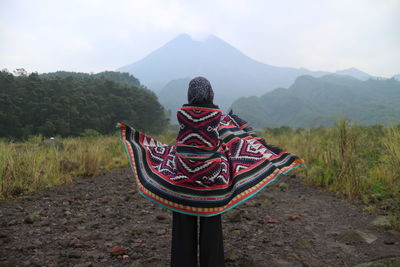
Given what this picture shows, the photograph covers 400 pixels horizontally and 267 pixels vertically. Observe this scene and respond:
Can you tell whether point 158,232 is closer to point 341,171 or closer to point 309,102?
point 341,171

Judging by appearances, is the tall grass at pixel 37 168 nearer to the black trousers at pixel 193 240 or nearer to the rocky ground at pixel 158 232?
the rocky ground at pixel 158 232

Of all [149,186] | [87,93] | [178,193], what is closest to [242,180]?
[178,193]

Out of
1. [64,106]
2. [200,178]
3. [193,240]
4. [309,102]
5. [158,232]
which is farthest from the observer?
[309,102]

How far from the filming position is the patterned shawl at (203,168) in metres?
2.20

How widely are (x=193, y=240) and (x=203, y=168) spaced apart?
2.03 feet

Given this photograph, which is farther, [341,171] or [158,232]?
[341,171]

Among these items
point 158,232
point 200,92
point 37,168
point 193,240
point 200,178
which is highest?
point 200,92

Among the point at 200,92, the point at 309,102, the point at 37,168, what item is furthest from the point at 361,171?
the point at 309,102

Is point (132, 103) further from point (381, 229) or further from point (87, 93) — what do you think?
point (381, 229)

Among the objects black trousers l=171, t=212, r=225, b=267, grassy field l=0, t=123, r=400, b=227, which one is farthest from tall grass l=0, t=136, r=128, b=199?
black trousers l=171, t=212, r=225, b=267

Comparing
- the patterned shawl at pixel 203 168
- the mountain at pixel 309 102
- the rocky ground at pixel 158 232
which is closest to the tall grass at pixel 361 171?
the rocky ground at pixel 158 232

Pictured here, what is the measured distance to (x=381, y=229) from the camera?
132 inches

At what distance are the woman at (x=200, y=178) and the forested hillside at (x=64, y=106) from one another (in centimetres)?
2388

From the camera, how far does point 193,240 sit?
2320mm
